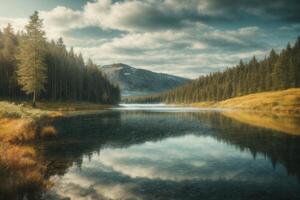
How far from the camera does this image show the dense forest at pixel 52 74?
68.5 metres

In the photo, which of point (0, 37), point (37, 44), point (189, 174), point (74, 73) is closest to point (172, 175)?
point (189, 174)

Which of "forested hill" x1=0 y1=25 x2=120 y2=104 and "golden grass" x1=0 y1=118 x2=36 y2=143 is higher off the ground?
"forested hill" x1=0 y1=25 x2=120 y2=104

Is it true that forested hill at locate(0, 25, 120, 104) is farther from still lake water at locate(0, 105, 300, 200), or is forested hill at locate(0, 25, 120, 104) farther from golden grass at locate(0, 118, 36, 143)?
still lake water at locate(0, 105, 300, 200)

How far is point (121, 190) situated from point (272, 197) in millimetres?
5615

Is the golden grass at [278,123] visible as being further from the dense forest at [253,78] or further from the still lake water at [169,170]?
the dense forest at [253,78]

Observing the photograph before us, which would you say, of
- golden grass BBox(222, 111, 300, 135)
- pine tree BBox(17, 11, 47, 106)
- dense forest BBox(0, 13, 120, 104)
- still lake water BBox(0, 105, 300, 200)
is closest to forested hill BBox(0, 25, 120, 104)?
dense forest BBox(0, 13, 120, 104)

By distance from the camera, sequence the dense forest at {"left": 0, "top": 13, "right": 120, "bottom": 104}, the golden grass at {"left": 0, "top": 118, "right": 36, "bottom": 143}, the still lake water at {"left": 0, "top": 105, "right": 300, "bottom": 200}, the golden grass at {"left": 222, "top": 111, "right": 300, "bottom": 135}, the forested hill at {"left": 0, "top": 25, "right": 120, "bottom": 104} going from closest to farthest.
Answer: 1. the still lake water at {"left": 0, "top": 105, "right": 300, "bottom": 200}
2. the golden grass at {"left": 0, "top": 118, "right": 36, "bottom": 143}
3. the golden grass at {"left": 222, "top": 111, "right": 300, "bottom": 135}
4. the dense forest at {"left": 0, "top": 13, "right": 120, "bottom": 104}
5. the forested hill at {"left": 0, "top": 25, "right": 120, "bottom": 104}

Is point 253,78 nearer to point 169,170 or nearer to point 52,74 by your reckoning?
point 52,74

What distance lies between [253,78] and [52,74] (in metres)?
93.4

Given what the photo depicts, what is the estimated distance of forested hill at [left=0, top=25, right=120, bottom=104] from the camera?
3152 inches

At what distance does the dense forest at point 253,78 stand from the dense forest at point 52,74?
61.0 metres

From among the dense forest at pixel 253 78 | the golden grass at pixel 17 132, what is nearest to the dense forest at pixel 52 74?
the golden grass at pixel 17 132

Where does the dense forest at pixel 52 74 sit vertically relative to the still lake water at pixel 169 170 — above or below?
above

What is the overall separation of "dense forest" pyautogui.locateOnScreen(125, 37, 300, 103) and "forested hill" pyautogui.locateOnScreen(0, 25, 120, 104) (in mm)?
61586
